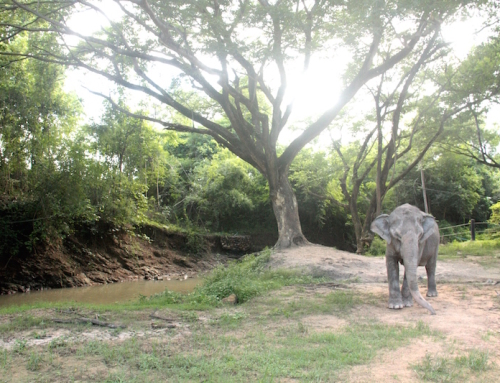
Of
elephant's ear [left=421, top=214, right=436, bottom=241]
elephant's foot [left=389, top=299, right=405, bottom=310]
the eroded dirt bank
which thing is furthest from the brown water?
elephant's ear [left=421, top=214, right=436, bottom=241]

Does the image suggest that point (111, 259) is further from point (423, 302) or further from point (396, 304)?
point (423, 302)

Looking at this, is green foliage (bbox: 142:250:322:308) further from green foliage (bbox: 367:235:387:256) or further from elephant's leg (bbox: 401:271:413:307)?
green foliage (bbox: 367:235:387:256)

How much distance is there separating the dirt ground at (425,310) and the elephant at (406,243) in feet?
1.05

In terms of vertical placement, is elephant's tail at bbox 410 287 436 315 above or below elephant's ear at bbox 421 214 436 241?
below

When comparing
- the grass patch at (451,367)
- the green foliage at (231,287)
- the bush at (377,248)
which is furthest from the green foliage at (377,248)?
the grass patch at (451,367)

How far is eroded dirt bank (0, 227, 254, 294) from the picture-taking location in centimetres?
1369

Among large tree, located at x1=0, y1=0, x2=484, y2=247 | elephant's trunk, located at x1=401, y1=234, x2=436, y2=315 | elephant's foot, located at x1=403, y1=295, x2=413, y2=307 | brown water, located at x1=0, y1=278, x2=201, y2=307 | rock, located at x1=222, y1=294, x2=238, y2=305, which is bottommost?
brown water, located at x1=0, y1=278, x2=201, y2=307

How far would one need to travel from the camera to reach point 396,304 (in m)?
6.84

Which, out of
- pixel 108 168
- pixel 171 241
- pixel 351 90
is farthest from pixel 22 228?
pixel 351 90

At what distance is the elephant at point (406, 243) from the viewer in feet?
21.4

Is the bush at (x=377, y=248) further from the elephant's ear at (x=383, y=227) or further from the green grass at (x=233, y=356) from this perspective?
the green grass at (x=233, y=356)

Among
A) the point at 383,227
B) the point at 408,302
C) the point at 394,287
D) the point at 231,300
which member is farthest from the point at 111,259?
the point at 408,302

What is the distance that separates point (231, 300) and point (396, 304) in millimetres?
2967

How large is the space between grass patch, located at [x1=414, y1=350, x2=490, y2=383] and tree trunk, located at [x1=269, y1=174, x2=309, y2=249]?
10419mm
